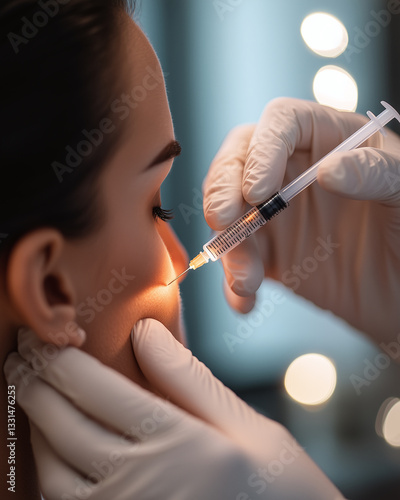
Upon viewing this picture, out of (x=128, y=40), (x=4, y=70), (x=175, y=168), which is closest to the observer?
(x=4, y=70)

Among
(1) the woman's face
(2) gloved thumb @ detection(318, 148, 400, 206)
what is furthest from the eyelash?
(2) gloved thumb @ detection(318, 148, 400, 206)

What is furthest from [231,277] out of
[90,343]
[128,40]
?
[128,40]

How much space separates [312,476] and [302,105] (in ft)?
2.44

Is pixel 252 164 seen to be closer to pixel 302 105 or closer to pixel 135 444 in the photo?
pixel 302 105

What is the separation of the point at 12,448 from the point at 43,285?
0.27 metres

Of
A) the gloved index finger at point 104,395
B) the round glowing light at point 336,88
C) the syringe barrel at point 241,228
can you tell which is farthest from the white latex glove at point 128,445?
the round glowing light at point 336,88

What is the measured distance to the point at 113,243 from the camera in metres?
0.74

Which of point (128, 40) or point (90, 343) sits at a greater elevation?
point (128, 40)

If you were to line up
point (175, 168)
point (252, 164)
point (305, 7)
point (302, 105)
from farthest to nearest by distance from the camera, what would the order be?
1. point (305, 7)
2. point (175, 168)
3. point (302, 105)
4. point (252, 164)

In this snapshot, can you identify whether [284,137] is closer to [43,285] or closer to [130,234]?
[130,234]
